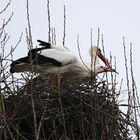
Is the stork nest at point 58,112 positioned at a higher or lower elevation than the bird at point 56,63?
lower

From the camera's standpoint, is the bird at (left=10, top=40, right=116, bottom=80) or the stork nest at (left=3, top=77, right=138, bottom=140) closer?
the stork nest at (left=3, top=77, right=138, bottom=140)

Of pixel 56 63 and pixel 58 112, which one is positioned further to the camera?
pixel 56 63

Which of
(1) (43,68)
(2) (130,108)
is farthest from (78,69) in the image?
(2) (130,108)

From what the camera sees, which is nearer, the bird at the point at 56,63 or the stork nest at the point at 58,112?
the stork nest at the point at 58,112

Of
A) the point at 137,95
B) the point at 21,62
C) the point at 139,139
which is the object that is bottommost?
the point at 139,139

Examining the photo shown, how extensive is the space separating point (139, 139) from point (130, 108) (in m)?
0.42

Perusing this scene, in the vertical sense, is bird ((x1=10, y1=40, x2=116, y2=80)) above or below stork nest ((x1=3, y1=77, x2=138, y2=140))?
above

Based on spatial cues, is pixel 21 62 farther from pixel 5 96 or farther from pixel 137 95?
pixel 137 95

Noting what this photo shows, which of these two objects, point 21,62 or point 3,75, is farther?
point 21,62

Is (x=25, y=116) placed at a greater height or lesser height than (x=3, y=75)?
lesser

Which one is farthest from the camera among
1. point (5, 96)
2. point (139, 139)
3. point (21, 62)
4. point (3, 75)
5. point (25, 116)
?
point (21, 62)

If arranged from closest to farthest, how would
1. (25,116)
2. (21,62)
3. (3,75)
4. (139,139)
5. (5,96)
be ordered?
(139,139) < (3,75) < (25,116) < (5,96) < (21,62)

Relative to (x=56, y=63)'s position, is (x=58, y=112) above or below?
below

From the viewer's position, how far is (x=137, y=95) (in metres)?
3.97
